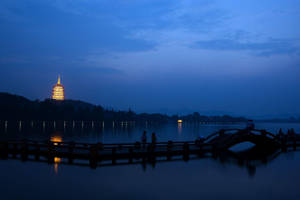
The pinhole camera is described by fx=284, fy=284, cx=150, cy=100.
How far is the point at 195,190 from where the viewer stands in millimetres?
15586

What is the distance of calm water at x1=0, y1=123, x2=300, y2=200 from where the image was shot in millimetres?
14477


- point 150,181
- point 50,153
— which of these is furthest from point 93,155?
point 150,181

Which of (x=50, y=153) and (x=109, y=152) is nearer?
(x=50, y=153)

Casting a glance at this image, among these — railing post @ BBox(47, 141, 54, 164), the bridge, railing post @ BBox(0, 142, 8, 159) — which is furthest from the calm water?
railing post @ BBox(0, 142, 8, 159)

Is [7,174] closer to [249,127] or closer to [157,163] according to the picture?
[157,163]

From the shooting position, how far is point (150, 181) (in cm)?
1722

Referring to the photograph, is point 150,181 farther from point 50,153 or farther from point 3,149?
point 3,149

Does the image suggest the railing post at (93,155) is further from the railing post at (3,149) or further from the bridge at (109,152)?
the railing post at (3,149)

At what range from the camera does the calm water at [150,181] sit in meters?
14.5

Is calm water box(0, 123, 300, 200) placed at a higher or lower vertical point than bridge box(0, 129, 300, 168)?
lower

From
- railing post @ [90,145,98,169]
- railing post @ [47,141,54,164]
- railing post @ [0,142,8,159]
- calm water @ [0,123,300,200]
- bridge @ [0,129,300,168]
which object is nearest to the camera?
calm water @ [0,123,300,200]

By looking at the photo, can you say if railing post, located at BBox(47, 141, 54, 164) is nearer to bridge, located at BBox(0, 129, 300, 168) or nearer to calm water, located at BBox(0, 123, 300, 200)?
bridge, located at BBox(0, 129, 300, 168)

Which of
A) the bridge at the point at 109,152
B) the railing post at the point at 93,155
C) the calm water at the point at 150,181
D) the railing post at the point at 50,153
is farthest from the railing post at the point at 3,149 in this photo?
the railing post at the point at 93,155

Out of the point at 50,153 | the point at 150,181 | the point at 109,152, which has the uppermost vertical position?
the point at 50,153
